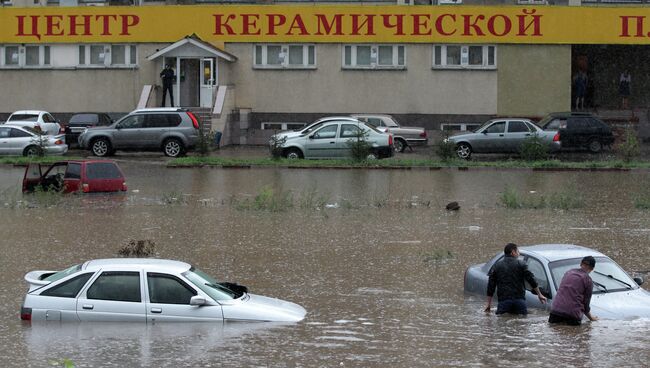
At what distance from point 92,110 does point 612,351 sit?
38583 millimetres

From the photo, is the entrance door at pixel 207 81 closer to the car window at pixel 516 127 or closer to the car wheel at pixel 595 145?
the car window at pixel 516 127

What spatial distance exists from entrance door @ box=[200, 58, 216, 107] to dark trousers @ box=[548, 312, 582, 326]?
35.2 meters

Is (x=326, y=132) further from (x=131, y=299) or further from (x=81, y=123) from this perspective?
(x=131, y=299)

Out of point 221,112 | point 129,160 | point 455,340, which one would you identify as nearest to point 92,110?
point 221,112

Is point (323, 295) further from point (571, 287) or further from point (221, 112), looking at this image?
point (221, 112)

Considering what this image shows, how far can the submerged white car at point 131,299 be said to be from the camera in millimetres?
14781

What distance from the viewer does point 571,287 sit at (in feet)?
48.5

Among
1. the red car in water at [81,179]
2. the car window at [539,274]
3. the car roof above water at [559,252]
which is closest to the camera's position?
the car window at [539,274]

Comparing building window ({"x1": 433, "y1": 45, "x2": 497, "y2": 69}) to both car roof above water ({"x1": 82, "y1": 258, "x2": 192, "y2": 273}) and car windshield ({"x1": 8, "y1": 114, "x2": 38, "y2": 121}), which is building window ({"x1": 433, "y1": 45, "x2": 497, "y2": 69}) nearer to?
car windshield ({"x1": 8, "y1": 114, "x2": 38, "y2": 121})

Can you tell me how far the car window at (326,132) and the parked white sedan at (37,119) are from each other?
10879 mm

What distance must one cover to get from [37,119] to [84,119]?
6.46 ft

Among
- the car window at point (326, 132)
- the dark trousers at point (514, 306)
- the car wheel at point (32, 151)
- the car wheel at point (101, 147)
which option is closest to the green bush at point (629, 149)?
the car window at point (326, 132)

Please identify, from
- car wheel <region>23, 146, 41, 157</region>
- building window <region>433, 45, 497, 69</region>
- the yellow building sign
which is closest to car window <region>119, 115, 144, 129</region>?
car wheel <region>23, 146, 41, 157</region>

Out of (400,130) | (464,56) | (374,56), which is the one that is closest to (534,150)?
(400,130)
